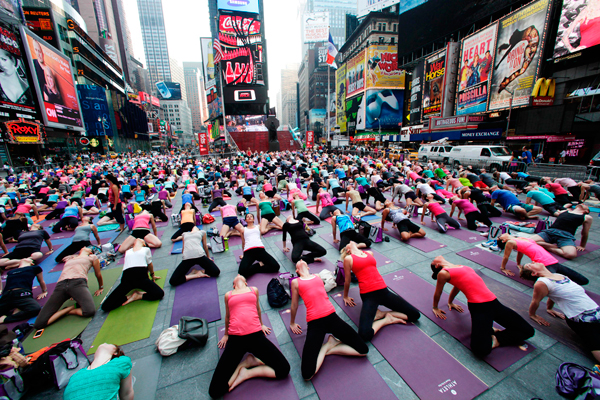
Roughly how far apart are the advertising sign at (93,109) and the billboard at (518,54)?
5850 cm

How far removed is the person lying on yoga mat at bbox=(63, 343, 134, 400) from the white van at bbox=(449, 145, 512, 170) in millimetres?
22349

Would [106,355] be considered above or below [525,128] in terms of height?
below

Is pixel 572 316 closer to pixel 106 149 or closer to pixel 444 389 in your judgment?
pixel 444 389

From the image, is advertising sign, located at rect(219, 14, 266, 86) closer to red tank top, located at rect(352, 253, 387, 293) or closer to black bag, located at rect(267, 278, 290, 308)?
black bag, located at rect(267, 278, 290, 308)

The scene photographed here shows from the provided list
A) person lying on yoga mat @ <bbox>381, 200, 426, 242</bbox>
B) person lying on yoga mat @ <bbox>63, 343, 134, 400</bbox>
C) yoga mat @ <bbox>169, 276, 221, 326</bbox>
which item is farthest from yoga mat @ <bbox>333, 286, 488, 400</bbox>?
person lying on yoga mat @ <bbox>381, 200, 426, 242</bbox>

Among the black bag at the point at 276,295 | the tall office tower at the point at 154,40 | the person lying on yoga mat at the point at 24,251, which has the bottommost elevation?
the black bag at the point at 276,295

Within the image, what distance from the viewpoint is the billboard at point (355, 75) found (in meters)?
54.7

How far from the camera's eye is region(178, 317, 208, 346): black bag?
3668 mm

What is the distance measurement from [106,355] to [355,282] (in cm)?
427

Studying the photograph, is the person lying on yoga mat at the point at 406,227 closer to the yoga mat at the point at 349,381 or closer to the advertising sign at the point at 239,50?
the yoga mat at the point at 349,381

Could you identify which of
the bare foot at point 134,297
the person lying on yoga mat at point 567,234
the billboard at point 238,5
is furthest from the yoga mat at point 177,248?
the billboard at point 238,5

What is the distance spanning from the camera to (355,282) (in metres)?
5.29

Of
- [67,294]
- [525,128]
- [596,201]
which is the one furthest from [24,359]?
[525,128]

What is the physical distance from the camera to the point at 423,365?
10.9 feet
